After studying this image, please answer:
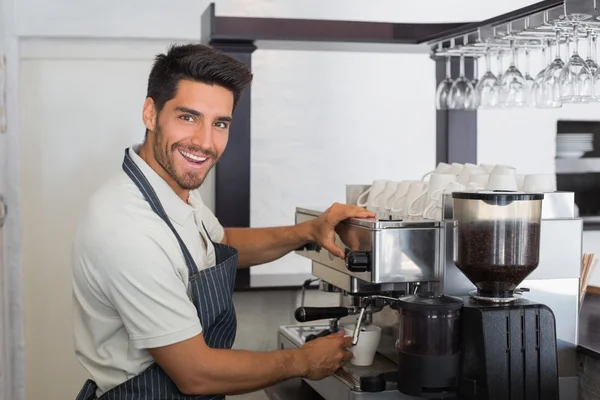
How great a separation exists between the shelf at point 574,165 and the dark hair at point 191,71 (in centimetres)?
358

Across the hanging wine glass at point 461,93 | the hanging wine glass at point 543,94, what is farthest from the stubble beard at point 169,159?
the hanging wine glass at point 461,93

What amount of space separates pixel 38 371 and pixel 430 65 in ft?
8.65

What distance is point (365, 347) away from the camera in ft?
7.07

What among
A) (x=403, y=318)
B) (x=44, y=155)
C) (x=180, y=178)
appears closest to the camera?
(x=403, y=318)

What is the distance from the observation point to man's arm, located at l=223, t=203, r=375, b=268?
239cm

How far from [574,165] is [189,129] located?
3.76 metres

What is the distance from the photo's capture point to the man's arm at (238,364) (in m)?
1.95

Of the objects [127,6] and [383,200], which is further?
[127,6]

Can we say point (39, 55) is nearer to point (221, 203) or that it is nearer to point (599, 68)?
point (221, 203)

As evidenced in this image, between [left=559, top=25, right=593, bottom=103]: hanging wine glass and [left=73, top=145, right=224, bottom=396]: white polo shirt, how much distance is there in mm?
1169

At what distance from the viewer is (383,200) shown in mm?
2453

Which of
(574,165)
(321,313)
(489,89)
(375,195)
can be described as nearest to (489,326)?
(321,313)

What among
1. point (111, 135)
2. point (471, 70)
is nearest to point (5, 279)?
point (111, 135)

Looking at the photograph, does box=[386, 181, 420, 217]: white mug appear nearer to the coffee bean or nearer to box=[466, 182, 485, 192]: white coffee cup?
box=[466, 182, 485, 192]: white coffee cup
